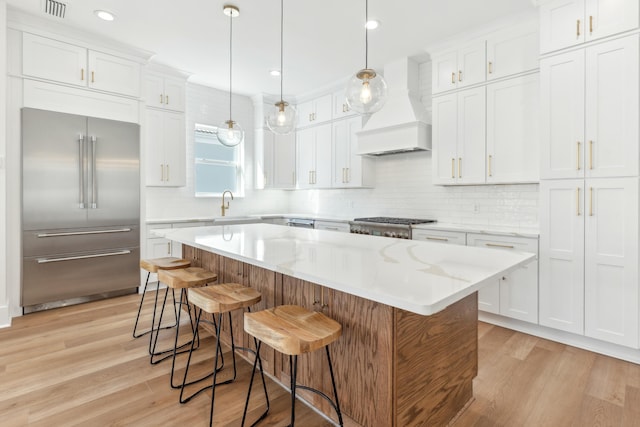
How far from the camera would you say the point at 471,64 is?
354 centimetres

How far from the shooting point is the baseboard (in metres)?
2.55

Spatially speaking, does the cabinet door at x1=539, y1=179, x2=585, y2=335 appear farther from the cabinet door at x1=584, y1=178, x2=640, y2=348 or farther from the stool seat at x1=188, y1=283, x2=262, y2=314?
the stool seat at x1=188, y1=283, x2=262, y2=314

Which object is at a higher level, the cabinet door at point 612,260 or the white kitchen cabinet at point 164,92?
the white kitchen cabinet at point 164,92

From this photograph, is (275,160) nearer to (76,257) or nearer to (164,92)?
(164,92)

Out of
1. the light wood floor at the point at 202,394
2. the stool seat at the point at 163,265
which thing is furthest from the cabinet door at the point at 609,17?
the stool seat at the point at 163,265

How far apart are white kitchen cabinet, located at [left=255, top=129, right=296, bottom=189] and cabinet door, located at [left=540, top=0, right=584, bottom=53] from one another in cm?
390

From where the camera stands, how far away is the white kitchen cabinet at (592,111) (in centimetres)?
248

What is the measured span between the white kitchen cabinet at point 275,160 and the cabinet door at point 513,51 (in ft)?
11.1

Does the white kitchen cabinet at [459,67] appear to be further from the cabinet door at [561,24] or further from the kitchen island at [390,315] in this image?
the kitchen island at [390,315]

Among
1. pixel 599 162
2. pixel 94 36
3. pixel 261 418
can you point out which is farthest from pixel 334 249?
pixel 94 36

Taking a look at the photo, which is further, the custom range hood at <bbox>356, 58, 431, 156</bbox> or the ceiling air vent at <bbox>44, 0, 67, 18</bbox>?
the custom range hood at <bbox>356, 58, 431, 156</bbox>

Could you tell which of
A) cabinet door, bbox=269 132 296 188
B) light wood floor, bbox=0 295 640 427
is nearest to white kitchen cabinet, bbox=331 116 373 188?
cabinet door, bbox=269 132 296 188

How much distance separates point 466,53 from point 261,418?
3824 mm

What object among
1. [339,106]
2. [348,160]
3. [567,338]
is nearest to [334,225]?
[348,160]
